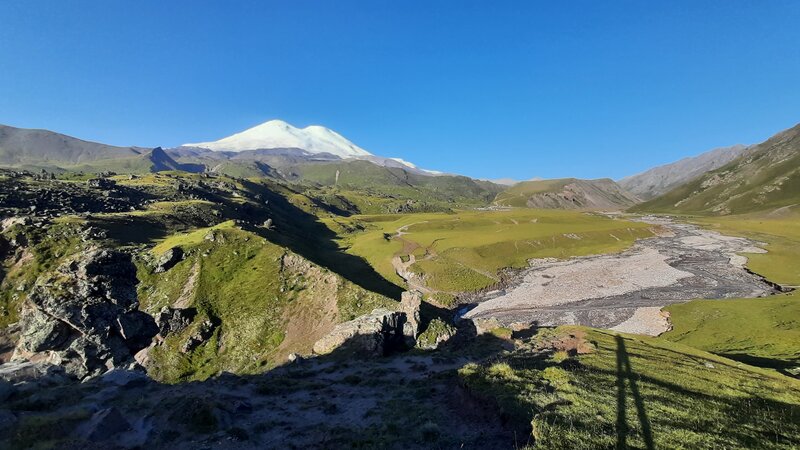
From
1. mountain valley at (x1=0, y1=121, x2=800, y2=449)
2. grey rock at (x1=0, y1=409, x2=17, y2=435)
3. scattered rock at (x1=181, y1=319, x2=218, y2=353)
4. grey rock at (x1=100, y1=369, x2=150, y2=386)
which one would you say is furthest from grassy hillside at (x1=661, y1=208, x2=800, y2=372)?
scattered rock at (x1=181, y1=319, x2=218, y2=353)

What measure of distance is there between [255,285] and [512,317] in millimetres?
46053

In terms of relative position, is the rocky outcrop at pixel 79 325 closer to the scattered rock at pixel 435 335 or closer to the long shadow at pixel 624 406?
the scattered rock at pixel 435 335

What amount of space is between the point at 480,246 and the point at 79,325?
96.1 meters

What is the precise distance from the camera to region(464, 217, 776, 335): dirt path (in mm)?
70812

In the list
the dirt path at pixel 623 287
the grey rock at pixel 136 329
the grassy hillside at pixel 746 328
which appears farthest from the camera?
the dirt path at pixel 623 287

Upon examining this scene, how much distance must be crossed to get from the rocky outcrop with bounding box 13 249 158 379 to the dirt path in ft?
171

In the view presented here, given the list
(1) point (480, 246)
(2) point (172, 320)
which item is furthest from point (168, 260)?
(1) point (480, 246)

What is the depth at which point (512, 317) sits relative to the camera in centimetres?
7212

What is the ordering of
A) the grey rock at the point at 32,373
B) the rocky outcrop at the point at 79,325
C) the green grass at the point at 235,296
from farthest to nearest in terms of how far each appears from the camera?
the green grass at the point at 235,296
the rocky outcrop at the point at 79,325
the grey rock at the point at 32,373

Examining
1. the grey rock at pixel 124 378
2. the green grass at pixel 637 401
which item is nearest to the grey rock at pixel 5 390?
the grey rock at pixel 124 378

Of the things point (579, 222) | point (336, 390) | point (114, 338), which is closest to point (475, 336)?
point (336, 390)

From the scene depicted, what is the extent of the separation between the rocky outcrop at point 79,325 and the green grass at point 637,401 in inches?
1423

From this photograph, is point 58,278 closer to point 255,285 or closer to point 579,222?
point 255,285

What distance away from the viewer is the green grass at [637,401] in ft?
53.4
